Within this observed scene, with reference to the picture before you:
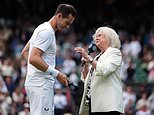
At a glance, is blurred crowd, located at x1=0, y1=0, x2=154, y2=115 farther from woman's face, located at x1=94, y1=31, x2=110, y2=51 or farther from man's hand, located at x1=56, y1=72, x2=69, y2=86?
woman's face, located at x1=94, y1=31, x2=110, y2=51

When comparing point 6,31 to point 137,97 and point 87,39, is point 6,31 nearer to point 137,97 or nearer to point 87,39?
point 87,39

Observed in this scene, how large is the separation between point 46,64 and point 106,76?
0.82m

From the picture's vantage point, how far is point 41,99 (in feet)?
31.1

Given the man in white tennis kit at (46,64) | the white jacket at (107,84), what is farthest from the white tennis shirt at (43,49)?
the white jacket at (107,84)

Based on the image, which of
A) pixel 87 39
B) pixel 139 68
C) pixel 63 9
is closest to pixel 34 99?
pixel 63 9

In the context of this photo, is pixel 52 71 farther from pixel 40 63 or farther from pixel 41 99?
pixel 41 99

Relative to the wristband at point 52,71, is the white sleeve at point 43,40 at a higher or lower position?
higher

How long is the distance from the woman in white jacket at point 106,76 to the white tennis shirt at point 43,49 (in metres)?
0.53

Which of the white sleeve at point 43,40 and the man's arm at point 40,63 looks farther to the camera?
the white sleeve at point 43,40

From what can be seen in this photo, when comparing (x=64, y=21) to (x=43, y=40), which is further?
(x=64, y=21)

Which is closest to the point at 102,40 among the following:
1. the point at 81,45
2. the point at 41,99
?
the point at 41,99

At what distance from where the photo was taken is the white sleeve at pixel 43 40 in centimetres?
935

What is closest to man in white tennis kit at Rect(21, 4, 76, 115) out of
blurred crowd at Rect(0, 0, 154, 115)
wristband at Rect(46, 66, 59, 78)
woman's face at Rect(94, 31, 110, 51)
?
wristband at Rect(46, 66, 59, 78)

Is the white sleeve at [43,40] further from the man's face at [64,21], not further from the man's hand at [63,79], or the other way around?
the man's hand at [63,79]
